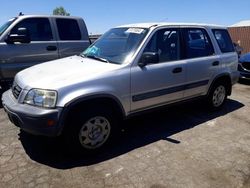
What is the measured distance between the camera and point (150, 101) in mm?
4191

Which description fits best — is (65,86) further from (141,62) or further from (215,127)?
(215,127)

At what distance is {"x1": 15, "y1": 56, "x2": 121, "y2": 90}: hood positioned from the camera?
334 cm

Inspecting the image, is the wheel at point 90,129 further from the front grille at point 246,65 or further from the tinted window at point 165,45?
the front grille at point 246,65

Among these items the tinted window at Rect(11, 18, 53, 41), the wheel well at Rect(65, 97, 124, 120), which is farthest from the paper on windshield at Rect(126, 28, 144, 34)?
the tinted window at Rect(11, 18, 53, 41)

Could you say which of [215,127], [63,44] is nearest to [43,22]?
[63,44]

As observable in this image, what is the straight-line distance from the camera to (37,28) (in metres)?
6.33

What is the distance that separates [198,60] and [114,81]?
6.47ft

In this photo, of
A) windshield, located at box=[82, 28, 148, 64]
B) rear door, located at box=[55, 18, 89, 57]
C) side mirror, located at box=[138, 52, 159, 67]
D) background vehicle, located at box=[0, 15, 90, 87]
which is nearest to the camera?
side mirror, located at box=[138, 52, 159, 67]

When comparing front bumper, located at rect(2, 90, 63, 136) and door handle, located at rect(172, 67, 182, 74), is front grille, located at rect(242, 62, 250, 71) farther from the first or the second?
front bumper, located at rect(2, 90, 63, 136)

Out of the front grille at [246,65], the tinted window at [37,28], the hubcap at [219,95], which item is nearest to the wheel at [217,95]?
the hubcap at [219,95]

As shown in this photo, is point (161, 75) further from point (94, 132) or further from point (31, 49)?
point (31, 49)

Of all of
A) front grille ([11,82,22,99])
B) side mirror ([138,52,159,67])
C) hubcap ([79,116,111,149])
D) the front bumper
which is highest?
side mirror ([138,52,159,67])

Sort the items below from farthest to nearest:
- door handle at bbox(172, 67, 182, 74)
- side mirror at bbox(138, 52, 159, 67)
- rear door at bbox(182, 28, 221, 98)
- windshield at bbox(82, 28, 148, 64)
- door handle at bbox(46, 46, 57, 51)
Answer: door handle at bbox(46, 46, 57, 51)
rear door at bbox(182, 28, 221, 98)
door handle at bbox(172, 67, 182, 74)
windshield at bbox(82, 28, 148, 64)
side mirror at bbox(138, 52, 159, 67)

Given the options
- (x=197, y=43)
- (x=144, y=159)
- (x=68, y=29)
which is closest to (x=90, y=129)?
(x=144, y=159)
